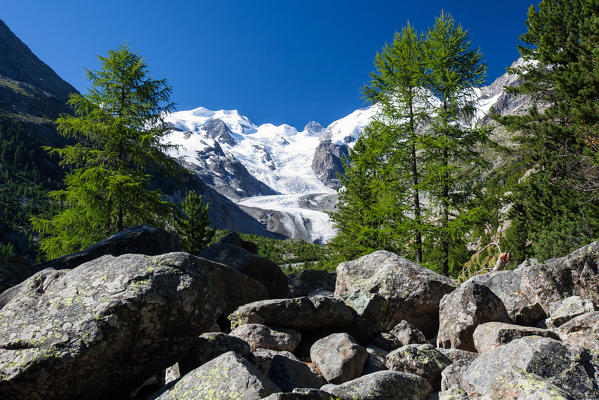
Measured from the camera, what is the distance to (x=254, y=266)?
34.5 feet

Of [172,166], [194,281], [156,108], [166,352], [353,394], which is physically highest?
[156,108]

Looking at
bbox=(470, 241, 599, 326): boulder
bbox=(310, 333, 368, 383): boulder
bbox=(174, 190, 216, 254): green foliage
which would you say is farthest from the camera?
bbox=(174, 190, 216, 254): green foliage

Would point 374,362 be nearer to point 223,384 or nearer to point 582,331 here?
point 223,384

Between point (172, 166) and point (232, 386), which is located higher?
point (172, 166)

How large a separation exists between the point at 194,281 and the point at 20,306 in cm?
196

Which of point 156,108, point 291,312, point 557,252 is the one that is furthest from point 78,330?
point 557,252

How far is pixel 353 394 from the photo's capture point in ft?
11.1

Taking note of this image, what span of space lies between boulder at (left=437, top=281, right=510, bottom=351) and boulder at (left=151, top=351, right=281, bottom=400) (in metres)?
3.54

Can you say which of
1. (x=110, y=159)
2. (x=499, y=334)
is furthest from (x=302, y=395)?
(x=110, y=159)

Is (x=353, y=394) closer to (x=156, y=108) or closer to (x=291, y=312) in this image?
(x=291, y=312)

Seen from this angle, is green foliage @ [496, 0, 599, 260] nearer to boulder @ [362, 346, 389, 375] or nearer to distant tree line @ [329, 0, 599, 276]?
distant tree line @ [329, 0, 599, 276]

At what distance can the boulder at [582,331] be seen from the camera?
4516mm

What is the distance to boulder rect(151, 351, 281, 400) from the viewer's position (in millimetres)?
3221

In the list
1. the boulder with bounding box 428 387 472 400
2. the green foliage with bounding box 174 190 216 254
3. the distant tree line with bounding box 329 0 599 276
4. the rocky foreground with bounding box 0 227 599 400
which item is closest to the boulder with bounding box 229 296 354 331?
the rocky foreground with bounding box 0 227 599 400
